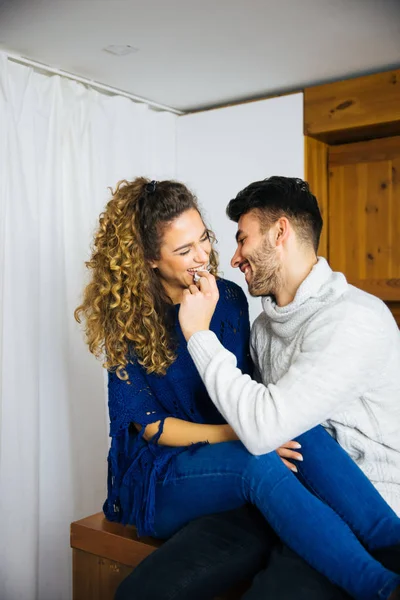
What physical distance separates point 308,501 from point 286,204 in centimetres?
79

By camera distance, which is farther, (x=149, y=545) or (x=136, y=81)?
(x=136, y=81)

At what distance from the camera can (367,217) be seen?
9.95 ft

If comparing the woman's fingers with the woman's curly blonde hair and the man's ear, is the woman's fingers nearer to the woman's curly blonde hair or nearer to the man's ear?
the woman's curly blonde hair

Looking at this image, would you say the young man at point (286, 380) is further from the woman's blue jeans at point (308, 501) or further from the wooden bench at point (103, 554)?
the wooden bench at point (103, 554)

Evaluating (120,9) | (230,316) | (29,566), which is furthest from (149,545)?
(120,9)

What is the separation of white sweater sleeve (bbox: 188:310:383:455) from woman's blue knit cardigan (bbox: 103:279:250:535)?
0.23 metres

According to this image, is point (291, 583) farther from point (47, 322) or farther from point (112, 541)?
point (47, 322)

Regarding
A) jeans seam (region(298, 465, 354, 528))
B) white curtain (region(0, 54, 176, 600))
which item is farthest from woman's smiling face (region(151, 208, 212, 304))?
white curtain (region(0, 54, 176, 600))

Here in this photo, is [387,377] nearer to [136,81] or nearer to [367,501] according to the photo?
[367,501]

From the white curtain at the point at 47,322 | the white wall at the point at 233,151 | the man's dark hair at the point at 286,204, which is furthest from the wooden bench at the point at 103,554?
the white wall at the point at 233,151

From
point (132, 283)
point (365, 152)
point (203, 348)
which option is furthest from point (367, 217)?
point (203, 348)

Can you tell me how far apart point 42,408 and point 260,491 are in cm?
150

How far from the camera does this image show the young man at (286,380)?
150 cm

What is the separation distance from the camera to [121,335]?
1903 millimetres
